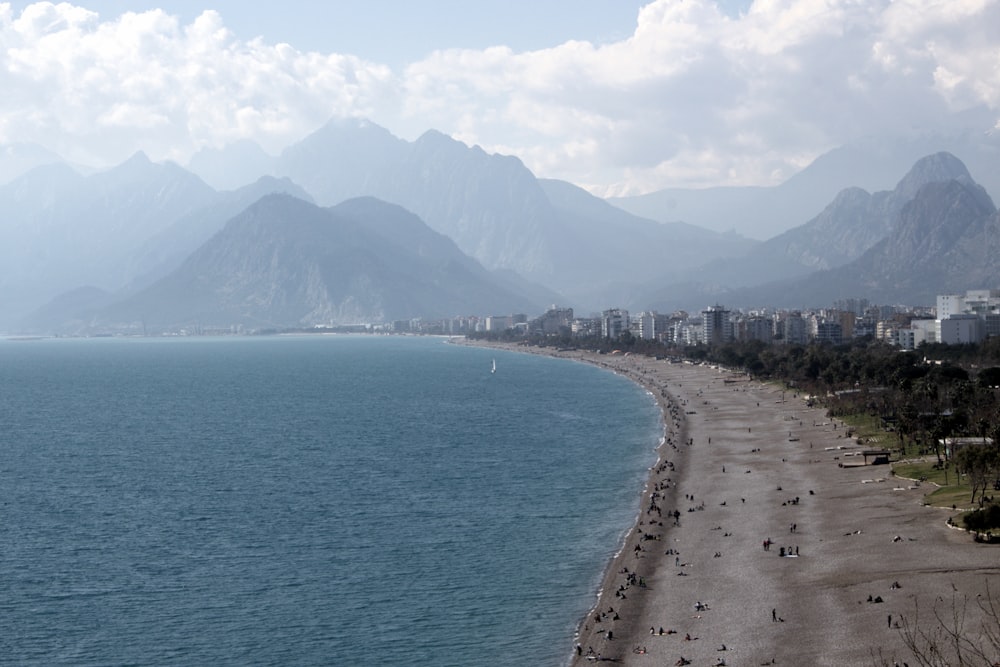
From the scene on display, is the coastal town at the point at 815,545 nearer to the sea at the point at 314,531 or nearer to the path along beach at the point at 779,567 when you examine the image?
the path along beach at the point at 779,567

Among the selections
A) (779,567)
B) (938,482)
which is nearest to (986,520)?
(779,567)

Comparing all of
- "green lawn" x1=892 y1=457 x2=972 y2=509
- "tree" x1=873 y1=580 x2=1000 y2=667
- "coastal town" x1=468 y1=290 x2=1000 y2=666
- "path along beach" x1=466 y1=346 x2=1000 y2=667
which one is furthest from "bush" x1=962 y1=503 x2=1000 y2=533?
"tree" x1=873 y1=580 x2=1000 y2=667

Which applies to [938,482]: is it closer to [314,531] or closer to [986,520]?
[986,520]

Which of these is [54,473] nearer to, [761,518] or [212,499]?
[212,499]

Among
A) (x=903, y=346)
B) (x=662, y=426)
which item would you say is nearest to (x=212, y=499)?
(x=662, y=426)

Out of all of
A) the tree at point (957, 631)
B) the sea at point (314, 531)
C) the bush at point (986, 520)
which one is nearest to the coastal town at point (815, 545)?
the tree at point (957, 631)
